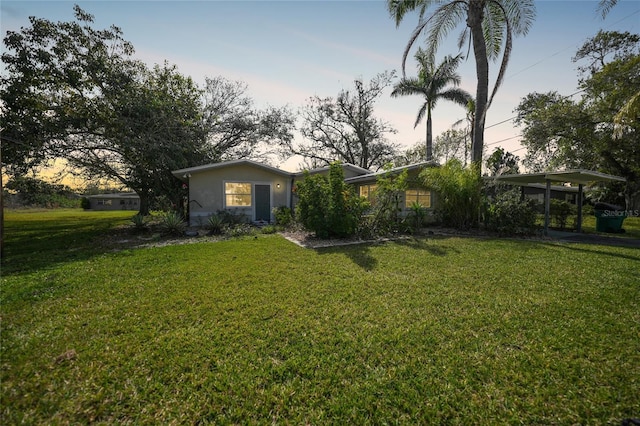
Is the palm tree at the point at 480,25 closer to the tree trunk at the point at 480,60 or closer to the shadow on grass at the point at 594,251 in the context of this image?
the tree trunk at the point at 480,60

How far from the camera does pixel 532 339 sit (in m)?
2.76

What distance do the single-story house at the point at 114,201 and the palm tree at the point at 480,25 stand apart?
1584 inches

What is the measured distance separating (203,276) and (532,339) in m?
5.07

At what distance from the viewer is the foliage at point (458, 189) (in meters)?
9.60

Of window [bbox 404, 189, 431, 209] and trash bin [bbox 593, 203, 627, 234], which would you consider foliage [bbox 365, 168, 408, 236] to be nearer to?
window [bbox 404, 189, 431, 209]

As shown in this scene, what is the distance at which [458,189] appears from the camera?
9703 millimetres

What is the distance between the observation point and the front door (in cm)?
1297

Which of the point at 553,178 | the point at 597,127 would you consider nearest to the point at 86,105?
the point at 553,178

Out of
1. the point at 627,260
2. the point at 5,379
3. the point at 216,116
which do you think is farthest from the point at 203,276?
the point at 216,116

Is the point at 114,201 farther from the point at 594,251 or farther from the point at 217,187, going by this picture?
the point at 594,251

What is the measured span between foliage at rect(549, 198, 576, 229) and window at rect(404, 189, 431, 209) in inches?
211

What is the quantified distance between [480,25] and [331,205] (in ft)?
32.8

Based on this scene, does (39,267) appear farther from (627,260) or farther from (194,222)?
(627,260)

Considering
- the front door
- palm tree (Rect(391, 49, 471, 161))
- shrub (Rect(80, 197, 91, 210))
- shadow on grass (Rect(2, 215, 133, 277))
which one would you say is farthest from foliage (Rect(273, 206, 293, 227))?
shrub (Rect(80, 197, 91, 210))
